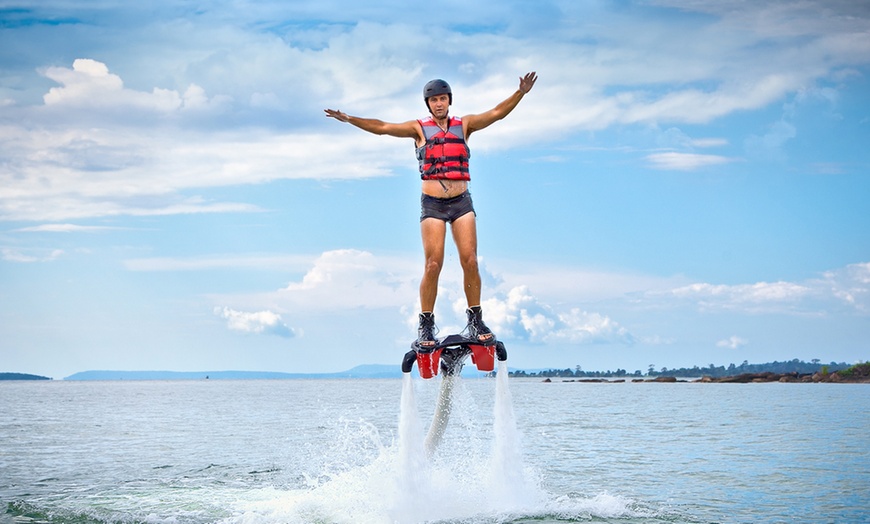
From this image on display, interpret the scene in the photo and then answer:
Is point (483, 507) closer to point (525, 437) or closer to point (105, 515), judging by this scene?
point (105, 515)

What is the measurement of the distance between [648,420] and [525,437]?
53.0 ft

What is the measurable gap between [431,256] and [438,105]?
2.24 m

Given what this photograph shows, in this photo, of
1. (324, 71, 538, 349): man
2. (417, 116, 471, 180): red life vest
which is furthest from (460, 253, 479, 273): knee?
(417, 116, 471, 180): red life vest

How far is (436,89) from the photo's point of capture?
13297 millimetres

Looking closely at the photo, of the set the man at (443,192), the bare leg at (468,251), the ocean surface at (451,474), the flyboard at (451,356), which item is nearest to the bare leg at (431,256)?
the man at (443,192)

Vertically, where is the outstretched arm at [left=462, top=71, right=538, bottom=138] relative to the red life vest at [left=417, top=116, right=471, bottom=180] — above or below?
above

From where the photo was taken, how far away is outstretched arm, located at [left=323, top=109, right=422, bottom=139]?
41.0ft

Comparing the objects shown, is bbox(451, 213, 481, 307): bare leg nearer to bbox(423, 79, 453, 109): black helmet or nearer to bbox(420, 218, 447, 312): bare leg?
bbox(420, 218, 447, 312): bare leg

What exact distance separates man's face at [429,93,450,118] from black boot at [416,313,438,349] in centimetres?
298

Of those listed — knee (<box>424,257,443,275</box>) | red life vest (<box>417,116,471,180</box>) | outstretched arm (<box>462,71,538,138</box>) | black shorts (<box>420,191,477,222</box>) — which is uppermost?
outstretched arm (<box>462,71,538,138</box>)

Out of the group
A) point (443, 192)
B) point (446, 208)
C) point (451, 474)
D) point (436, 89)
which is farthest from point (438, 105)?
point (451, 474)

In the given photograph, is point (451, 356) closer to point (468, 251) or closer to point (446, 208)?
point (468, 251)

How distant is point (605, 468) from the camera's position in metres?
25.9

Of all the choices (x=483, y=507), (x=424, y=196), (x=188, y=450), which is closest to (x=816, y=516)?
(x=483, y=507)
